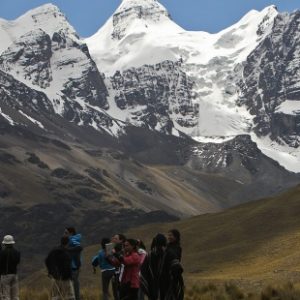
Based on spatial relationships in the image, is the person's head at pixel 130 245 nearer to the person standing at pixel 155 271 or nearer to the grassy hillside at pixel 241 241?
the person standing at pixel 155 271

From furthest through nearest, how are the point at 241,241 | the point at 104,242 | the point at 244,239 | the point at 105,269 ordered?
1. the point at 244,239
2. the point at 241,241
3. the point at 105,269
4. the point at 104,242

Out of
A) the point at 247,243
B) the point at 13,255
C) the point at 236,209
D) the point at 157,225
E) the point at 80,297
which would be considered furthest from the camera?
the point at 157,225

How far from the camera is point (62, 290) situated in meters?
25.7

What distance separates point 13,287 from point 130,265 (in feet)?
16.5

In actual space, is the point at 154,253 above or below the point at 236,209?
below

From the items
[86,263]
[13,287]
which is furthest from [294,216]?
[13,287]

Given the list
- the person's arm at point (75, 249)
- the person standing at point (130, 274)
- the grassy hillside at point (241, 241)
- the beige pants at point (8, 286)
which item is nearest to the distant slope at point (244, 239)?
the grassy hillside at point (241, 241)

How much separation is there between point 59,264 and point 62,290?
0.83 m

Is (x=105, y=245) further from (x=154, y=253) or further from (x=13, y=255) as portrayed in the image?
(x=154, y=253)

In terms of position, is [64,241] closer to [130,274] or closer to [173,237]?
[130,274]

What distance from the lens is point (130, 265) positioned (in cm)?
2308

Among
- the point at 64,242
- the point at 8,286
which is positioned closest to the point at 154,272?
the point at 64,242

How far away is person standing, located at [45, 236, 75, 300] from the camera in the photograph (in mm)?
25562

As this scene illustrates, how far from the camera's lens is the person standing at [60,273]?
2556 cm
